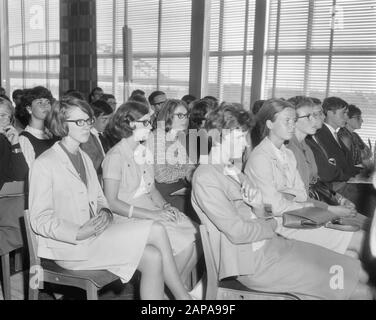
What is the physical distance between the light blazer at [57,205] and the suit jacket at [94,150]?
1.48 m

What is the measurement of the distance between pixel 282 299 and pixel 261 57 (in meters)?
5.87

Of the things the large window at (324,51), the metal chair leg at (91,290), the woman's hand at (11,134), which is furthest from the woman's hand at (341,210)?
the large window at (324,51)

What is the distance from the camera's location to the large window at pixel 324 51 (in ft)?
22.1

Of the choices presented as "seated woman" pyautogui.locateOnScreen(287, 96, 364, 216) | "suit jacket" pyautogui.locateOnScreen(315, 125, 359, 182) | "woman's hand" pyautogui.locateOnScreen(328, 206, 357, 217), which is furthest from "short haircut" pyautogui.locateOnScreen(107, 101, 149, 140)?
"suit jacket" pyautogui.locateOnScreen(315, 125, 359, 182)

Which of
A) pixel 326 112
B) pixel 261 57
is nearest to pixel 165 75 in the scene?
pixel 261 57

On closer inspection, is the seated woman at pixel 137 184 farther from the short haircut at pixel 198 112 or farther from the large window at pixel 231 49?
the large window at pixel 231 49

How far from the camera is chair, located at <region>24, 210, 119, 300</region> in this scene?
2.33 meters

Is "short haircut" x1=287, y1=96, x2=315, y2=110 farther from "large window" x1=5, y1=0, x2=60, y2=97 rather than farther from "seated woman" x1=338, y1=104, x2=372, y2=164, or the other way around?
"large window" x1=5, y1=0, x2=60, y2=97

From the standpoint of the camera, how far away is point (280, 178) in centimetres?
302
